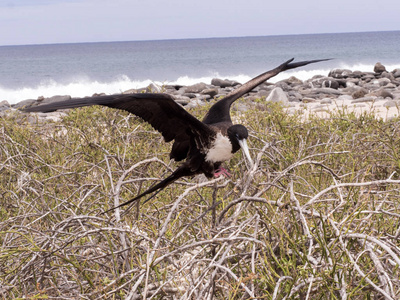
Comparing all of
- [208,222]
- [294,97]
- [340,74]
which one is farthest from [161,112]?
[340,74]

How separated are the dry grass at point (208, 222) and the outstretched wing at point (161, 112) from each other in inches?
7.8

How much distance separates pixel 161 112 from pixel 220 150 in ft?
1.16

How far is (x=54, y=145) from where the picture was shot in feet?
13.1

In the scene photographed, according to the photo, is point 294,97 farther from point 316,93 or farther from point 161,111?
point 161,111

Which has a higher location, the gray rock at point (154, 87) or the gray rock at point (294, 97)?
the gray rock at point (154, 87)

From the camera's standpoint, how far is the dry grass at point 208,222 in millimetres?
1480

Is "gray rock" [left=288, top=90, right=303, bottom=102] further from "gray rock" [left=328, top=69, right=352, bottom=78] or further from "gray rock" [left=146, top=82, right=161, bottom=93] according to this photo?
"gray rock" [left=146, top=82, right=161, bottom=93]

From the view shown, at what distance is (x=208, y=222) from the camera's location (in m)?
2.34

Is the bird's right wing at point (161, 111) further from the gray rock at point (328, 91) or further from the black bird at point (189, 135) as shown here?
the gray rock at point (328, 91)

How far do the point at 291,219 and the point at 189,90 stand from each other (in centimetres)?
1358

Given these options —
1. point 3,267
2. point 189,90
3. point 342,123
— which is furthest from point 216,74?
point 3,267

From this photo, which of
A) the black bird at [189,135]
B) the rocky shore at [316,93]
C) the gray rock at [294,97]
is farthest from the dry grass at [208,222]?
the gray rock at [294,97]

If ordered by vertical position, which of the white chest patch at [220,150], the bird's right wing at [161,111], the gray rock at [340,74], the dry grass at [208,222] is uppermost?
the bird's right wing at [161,111]

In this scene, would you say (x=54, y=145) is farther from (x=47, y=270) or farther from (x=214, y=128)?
(x=47, y=270)
